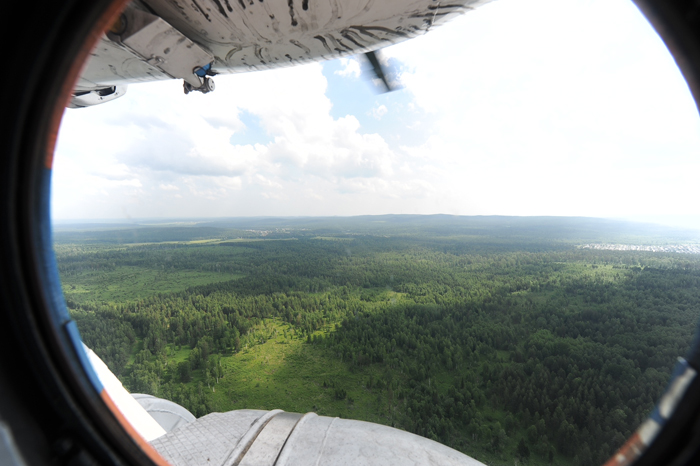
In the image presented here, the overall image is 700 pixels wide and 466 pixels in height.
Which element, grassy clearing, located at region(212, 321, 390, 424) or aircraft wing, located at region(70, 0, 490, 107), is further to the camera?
grassy clearing, located at region(212, 321, 390, 424)

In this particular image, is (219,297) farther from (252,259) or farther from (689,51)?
(689,51)

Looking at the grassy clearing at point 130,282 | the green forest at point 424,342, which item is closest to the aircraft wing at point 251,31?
the green forest at point 424,342

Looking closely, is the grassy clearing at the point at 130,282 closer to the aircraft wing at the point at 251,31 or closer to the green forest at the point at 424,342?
the green forest at the point at 424,342

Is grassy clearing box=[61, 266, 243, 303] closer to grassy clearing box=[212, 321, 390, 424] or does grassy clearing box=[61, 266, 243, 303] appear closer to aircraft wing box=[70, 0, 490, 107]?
grassy clearing box=[212, 321, 390, 424]

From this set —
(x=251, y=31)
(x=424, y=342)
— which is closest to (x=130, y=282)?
(x=424, y=342)

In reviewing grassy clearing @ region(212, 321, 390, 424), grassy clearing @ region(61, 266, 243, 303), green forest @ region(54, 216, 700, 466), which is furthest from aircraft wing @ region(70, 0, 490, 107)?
grassy clearing @ region(61, 266, 243, 303)

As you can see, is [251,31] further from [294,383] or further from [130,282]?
A: [130,282]
